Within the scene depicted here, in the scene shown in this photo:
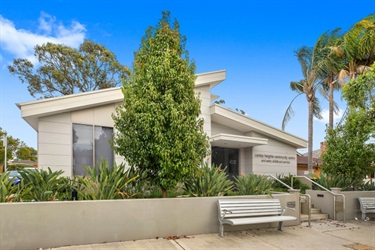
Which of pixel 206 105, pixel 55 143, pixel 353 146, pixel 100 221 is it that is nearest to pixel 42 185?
pixel 100 221

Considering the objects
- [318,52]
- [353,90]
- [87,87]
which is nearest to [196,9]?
[353,90]

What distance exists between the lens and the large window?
1053 cm

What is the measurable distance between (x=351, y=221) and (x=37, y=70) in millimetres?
26528

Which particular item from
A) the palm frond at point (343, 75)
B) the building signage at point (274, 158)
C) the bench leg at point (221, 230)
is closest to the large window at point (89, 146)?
the bench leg at point (221, 230)

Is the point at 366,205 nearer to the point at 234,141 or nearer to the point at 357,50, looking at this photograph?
the point at 234,141

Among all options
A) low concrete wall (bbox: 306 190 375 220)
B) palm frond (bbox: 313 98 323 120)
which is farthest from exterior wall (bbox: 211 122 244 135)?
palm frond (bbox: 313 98 323 120)

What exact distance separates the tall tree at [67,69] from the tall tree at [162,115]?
60.8ft

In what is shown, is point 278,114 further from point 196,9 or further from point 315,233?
point 315,233

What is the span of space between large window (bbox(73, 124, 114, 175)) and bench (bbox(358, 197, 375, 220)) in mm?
9588

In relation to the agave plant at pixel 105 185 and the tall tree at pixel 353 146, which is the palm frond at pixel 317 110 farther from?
the agave plant at pixel 105 185

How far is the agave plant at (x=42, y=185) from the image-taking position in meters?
6.50

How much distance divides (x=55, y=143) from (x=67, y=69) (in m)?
18.3

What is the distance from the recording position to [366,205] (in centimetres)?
1027

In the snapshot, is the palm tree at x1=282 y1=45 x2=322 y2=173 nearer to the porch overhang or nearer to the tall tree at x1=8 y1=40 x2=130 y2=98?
the porch overhang
